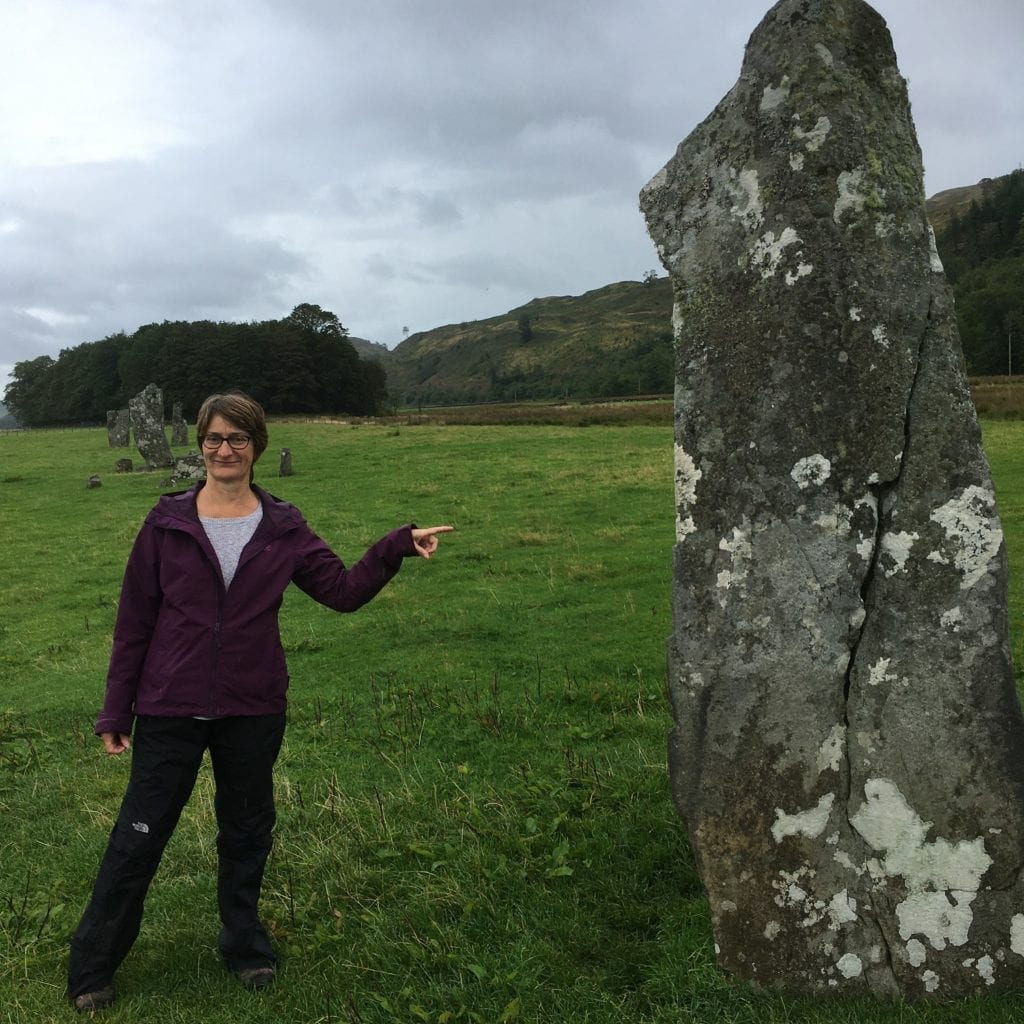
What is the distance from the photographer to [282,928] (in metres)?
5.30

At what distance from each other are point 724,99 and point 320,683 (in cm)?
827

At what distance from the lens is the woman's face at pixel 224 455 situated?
4.93 meters

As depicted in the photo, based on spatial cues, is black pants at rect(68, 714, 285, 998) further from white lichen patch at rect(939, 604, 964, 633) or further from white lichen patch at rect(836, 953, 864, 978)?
white lichen patch at rect(939, 604, 964, 633)

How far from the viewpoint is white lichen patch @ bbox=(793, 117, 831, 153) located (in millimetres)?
4379

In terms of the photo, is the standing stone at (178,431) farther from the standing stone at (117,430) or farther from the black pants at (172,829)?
the black pants at (172,829)

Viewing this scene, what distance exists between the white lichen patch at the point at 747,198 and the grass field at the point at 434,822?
371cm

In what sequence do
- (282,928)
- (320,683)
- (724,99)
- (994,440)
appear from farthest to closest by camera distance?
(994,440) → (320,683) → (282,928) → (724,99)

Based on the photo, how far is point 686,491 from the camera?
4609 millimetres

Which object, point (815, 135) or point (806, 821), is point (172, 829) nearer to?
point (806, 821)

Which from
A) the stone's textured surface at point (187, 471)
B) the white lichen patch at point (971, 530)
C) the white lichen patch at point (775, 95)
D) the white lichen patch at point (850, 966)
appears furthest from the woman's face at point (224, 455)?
the stone's textured surface at point (187, 471)

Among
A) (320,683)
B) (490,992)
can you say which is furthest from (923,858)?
(320,683)

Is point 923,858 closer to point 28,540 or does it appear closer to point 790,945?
point 790,945

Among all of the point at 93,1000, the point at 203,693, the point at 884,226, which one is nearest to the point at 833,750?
→ the point at 884,226

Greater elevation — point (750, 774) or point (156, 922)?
point (750, 774)
